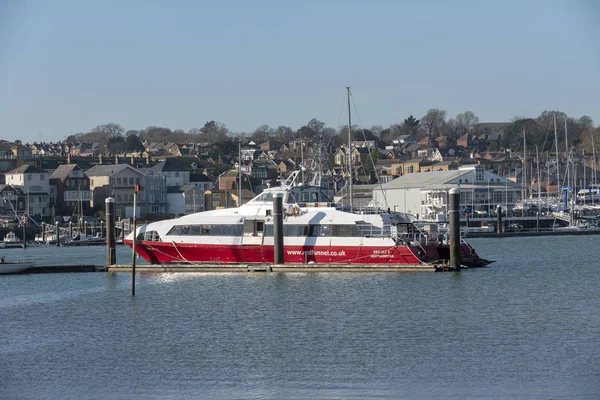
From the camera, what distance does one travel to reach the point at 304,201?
188 ft

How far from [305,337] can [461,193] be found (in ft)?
308

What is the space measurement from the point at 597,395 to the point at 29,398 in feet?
43.8

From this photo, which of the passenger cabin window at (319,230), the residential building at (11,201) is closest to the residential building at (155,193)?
the residential building at (11,201)

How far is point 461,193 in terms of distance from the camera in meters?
126

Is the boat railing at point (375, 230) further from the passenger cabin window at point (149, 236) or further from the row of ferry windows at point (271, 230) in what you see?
the passenger cabin window at point (149, 236)

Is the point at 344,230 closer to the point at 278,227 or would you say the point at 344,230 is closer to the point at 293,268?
the point at 278,227

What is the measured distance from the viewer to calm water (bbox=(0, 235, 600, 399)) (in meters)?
26.9

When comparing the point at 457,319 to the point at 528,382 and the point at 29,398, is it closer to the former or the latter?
the point at 528,382

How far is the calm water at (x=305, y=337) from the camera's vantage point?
88.1 feet

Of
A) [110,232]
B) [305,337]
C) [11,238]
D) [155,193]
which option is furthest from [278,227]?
[155,193]

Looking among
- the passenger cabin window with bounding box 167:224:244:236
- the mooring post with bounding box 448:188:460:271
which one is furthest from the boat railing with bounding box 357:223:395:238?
the passenger cabin window with bounding box 167:224:244:236

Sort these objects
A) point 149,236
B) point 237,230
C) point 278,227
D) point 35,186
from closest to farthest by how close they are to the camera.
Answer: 1. point 278,227
2. point 237,230
3. point 149,236
4. point 35,186

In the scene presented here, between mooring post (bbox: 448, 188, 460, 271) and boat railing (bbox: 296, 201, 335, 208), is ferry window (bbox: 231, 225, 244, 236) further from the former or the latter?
mooring post (bbox: 448, 188, 460, 271)

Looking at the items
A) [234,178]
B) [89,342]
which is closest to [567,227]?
[234,178]
